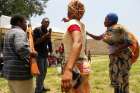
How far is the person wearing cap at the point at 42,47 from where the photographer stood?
1180 cm

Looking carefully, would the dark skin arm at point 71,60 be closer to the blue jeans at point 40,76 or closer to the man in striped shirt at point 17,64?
the man in striped shirt at point 17,64

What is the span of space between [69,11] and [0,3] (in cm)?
4714

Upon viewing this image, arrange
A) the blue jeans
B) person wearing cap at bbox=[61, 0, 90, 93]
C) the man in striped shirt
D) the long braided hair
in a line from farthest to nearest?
the blue jeans, the man in striped shirt, the long braided hair, person wearing cap at bbox=[61, 0, 90, 93]

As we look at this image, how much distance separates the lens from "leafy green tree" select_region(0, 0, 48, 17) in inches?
2063

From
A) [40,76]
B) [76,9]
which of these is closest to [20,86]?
[76,9]

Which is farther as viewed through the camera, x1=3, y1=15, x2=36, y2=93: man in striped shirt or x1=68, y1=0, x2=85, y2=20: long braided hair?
x1=3, y1=15, x2=36, y2=93: man in striped shirt

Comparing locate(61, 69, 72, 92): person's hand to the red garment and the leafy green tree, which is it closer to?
the red garment

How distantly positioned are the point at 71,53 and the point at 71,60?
0.33 ft

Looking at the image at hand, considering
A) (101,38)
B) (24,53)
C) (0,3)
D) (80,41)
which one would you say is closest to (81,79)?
(80,41)

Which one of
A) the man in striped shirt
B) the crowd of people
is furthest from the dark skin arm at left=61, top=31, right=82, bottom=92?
the man in striped shirt

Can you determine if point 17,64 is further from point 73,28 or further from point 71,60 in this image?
point 71,60

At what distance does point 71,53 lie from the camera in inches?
235

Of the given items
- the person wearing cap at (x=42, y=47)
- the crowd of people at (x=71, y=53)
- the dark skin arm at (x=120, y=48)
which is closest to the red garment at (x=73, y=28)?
the crowd of people at (x=71, y=53)

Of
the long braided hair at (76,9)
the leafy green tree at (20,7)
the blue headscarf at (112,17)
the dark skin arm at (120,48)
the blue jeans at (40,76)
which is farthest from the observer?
the leafy green tree at (20,7)
